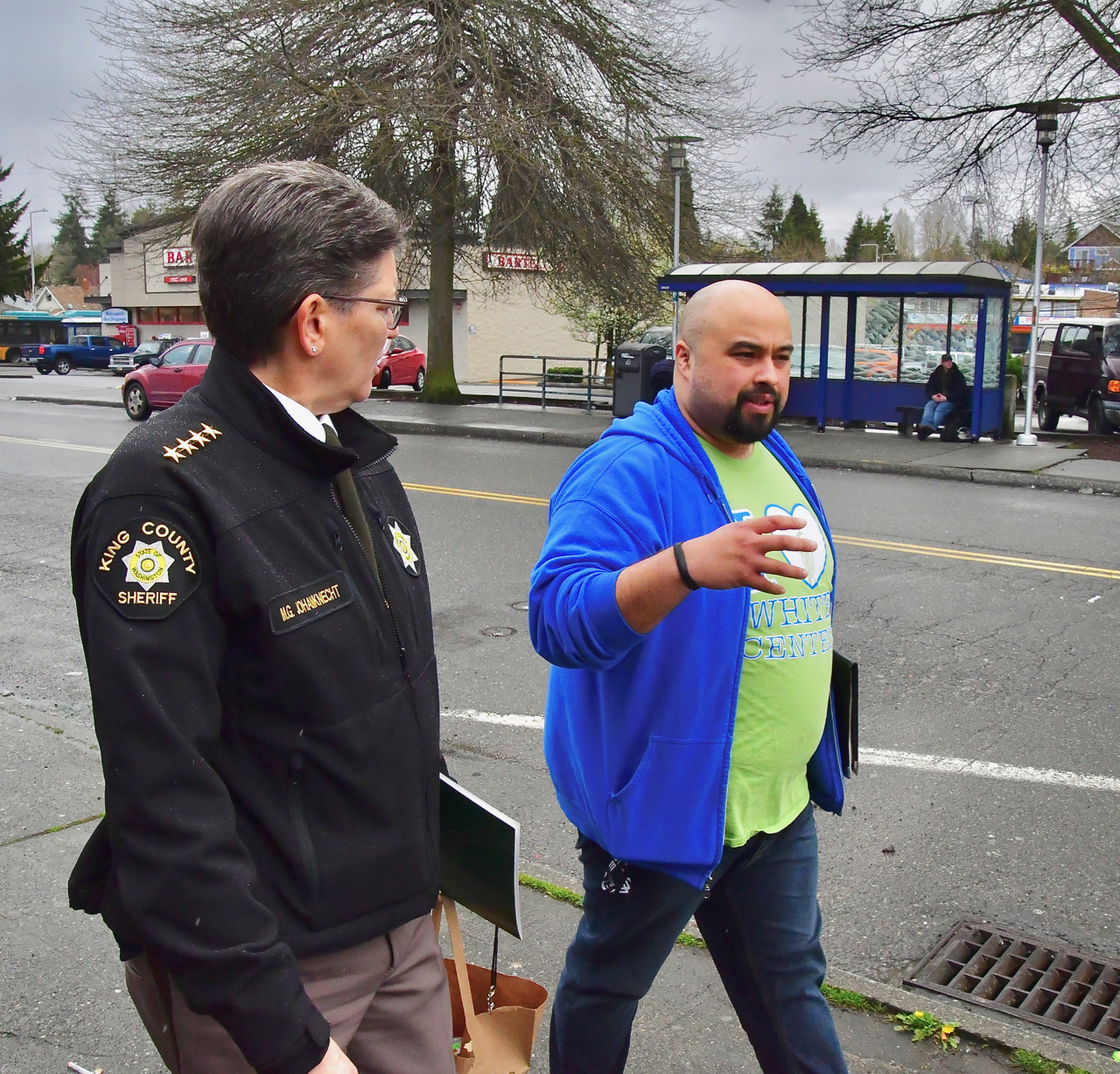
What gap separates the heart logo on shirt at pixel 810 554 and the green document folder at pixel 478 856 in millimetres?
824

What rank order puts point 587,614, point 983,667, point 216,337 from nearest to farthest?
point 216,337
point 587,614
point 983,667

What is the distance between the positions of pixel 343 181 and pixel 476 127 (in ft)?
67.4

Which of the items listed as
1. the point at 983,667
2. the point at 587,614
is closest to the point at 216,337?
the point at 587,614

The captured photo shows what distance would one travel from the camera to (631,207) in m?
22.7

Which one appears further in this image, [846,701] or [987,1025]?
[987,1025]

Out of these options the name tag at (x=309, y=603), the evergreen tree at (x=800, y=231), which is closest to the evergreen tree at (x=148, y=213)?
the name tag at (x=309, y=603)

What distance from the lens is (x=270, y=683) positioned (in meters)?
1.61

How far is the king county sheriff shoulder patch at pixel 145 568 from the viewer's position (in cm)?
150

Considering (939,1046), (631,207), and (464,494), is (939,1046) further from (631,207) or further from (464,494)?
(631,207)

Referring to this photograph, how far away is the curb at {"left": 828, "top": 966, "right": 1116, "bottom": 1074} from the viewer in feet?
9.93

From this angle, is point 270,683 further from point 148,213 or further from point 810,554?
point 148,213

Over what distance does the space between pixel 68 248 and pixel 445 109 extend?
12012cm

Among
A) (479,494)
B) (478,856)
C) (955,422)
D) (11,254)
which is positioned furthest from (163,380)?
(11,254)

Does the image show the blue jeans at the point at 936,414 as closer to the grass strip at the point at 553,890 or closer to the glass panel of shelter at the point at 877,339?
the glass panel of shelter at the point at 877,339
